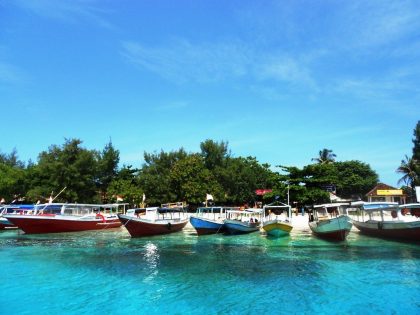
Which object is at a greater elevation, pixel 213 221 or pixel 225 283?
pixel 213 221

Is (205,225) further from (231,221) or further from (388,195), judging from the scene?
(388,195)

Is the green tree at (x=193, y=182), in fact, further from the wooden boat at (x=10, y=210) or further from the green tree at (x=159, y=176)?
the wooden boat at (x=10, y=210)

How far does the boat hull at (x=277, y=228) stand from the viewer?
31609 mm

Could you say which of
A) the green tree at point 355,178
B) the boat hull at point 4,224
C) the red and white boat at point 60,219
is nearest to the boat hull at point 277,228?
the red and white boat at point 60,219

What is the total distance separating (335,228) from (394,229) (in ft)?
16.0

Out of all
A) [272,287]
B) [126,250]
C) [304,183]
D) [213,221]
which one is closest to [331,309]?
[272,287]

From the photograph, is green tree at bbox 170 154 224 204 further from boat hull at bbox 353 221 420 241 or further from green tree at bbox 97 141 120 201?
boat hull at bbox 353 221 420 241

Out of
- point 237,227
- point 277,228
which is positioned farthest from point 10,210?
point 277,228

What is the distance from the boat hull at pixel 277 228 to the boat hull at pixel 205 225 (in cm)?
497

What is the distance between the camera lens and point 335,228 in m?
Answer: 28.4

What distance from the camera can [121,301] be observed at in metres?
13.6

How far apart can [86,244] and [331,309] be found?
20.8 metres

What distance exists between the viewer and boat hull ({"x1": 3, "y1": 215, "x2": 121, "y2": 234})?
35469 mm

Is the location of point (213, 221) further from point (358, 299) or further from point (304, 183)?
point (358, 299)
